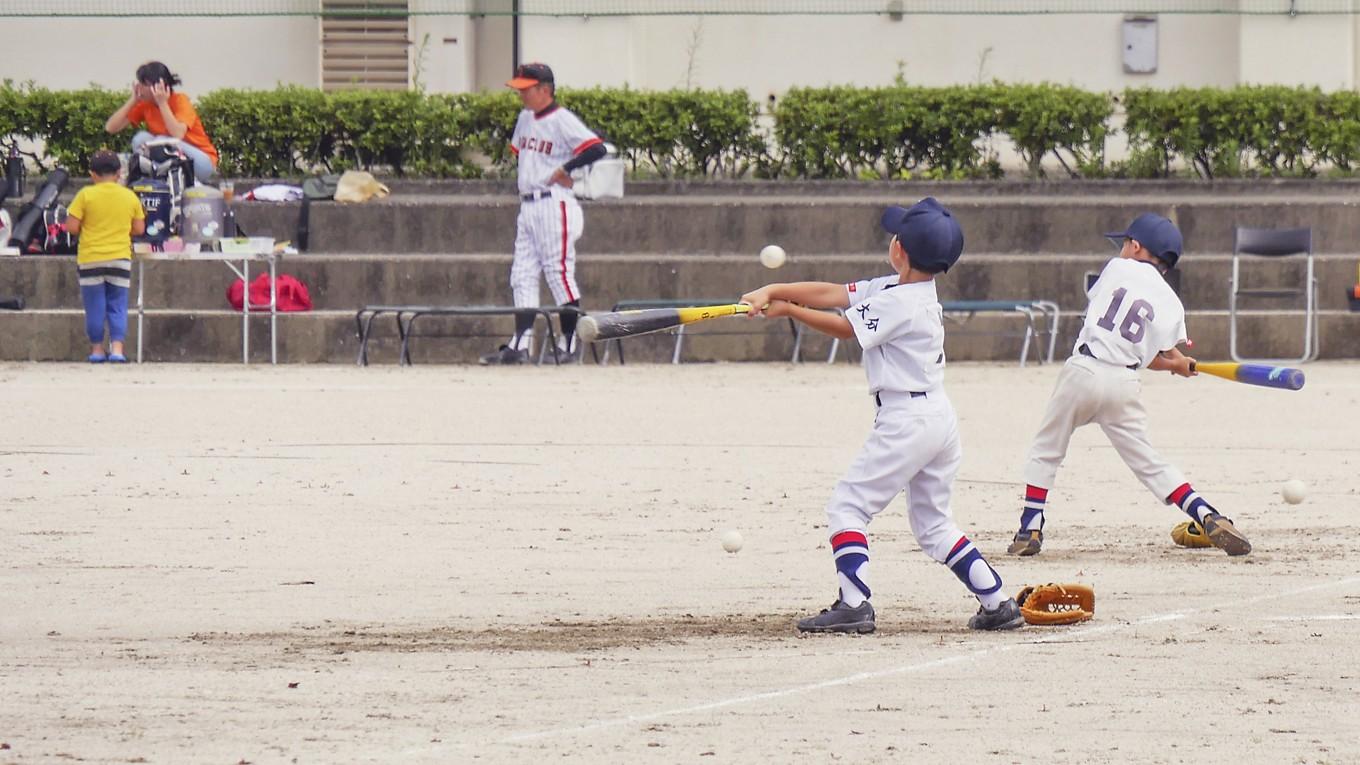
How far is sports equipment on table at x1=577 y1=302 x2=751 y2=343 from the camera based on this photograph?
7.24 meters

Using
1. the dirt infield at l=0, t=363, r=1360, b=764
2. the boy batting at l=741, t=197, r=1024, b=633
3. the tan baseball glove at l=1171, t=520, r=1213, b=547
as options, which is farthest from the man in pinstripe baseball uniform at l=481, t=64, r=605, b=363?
the boy batting at l=741, t=197, r=1024, b=633

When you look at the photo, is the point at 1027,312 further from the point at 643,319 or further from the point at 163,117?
the point at 643,319

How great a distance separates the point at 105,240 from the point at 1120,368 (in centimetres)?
960

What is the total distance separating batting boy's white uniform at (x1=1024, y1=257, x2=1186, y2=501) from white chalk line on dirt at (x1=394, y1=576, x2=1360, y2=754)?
3.68ft

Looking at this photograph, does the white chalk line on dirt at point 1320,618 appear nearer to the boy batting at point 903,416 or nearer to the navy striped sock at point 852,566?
the boy batting at point 903,416

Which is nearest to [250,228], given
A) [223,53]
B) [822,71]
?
[223,53]

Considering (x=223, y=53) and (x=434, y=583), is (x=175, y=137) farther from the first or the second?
(x=434, y=583)

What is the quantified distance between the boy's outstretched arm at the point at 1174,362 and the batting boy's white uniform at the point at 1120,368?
27 millimetres

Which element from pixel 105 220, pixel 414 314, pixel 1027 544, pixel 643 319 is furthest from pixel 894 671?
pixel 105 220

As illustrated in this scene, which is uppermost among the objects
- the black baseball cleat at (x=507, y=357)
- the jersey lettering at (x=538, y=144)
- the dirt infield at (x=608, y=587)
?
the jersey lettering at (x=538, y=144)

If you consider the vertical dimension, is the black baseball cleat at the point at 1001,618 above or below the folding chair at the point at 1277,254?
below

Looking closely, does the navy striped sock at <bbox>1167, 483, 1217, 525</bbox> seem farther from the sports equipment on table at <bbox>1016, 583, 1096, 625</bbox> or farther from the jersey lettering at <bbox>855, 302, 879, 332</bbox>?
the jersey lettering at <bbox>855, 302, 879, 332</bbox>

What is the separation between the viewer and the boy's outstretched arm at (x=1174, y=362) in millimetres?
9023

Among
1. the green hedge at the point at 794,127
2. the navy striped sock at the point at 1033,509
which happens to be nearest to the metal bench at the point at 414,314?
the green hedge at the point at 794,127
